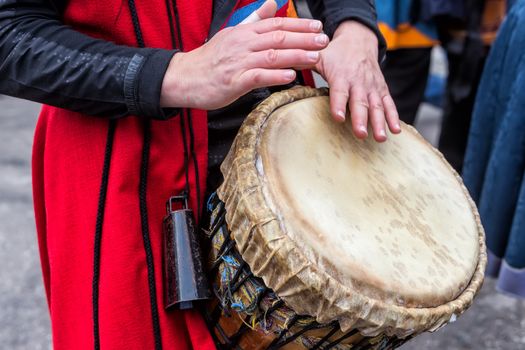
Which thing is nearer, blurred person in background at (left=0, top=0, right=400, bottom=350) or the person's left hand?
blurred person in background at (left=0, top=0, right=400, bottom=350)

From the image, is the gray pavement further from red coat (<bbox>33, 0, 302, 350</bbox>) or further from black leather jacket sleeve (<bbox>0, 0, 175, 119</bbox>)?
black leather jacket sleeve (<bbox>0, 0, 175, 119</bbox>)

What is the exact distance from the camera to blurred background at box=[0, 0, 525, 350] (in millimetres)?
2031

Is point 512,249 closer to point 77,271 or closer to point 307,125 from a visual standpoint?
point 307,125

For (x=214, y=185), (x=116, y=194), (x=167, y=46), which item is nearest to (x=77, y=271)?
A: (x=116, y=194)

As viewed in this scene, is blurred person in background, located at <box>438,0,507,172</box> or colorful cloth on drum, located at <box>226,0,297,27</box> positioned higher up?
colorful cloth on drum, located at <box>226,0,297,27</box>

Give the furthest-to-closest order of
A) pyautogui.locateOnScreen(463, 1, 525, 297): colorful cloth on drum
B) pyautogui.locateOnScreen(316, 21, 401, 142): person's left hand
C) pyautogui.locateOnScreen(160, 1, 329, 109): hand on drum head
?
pyautogui.locateOnScreen(463, 1, 525, 297): colorful cloth on drum
pyautogui.locateOnScreen(316, 21, 401, 142): person's left hand
pyautogui.locateOnScreen(160, 1, 329, 109): hand on drum head

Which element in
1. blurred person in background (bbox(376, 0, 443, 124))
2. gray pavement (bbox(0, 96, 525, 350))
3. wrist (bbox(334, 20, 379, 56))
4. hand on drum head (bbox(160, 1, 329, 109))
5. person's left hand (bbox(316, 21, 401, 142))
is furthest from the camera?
blurred person in background (bbox(376, 0, 443, 124))

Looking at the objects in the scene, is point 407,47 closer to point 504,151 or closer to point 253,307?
point 504,151

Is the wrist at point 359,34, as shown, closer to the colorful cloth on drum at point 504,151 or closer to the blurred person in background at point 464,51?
the colorful cloth on drum at point 504,151

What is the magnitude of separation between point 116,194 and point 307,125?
0.29m

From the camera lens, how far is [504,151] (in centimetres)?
155

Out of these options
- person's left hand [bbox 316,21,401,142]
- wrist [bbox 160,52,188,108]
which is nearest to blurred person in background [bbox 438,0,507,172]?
person's left hand [bbox 316,21,401,142]

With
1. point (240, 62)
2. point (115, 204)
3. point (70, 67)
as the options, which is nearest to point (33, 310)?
point (115, 204)

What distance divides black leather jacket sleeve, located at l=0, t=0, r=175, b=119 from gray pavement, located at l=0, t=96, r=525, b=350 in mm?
1373
